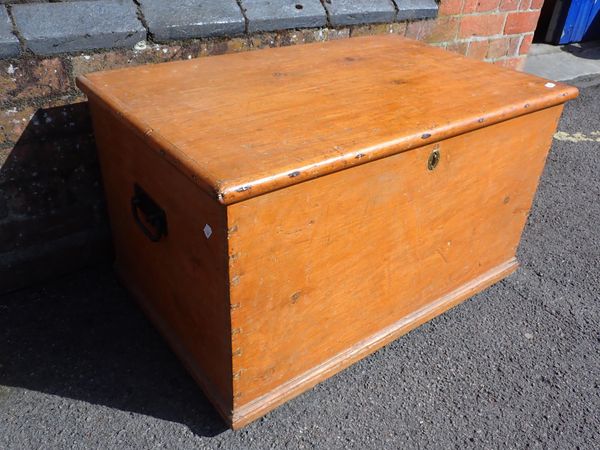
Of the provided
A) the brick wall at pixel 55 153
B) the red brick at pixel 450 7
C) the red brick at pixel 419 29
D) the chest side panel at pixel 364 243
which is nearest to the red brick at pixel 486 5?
the red brick at pixel 450 7

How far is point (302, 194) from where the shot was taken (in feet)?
3.70

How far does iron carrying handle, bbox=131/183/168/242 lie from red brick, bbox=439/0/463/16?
1.67 meters

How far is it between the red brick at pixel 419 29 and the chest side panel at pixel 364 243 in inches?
36.2

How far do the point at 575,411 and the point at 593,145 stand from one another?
2151mm

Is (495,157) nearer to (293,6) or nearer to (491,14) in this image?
(293,6)

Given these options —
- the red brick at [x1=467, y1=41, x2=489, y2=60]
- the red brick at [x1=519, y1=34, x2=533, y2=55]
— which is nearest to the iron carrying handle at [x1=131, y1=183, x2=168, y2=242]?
the red brick at [x1=467, y1=41, x2=489, y2=60]

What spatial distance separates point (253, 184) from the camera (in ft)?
3.30

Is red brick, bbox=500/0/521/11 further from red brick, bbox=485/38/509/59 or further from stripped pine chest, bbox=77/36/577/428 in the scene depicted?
stripped pine chest, bbox=77/36/577/428

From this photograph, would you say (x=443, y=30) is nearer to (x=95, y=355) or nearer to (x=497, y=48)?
(x=497, y=48)

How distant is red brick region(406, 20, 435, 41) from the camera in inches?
91.9

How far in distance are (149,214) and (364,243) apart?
0.56 m

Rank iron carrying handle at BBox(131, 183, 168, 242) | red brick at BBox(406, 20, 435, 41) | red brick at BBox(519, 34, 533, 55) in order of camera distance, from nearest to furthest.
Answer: iron carrying handle at BBox(131, 183, 168, 242), red brick at BBox(406, 20, 435, 41), red brick at BBox(519, 34, 533, 55)

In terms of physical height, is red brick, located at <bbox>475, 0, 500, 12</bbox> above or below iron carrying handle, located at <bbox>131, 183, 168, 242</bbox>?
above

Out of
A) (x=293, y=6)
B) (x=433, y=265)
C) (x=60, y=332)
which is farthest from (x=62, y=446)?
(x=293, y=6)
